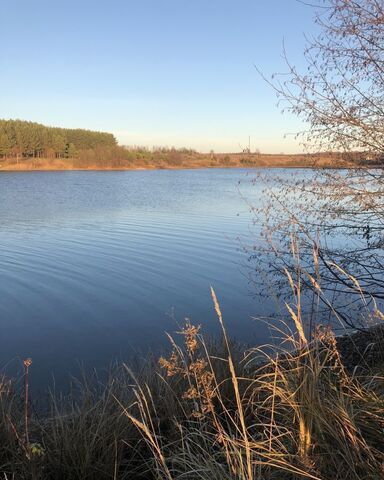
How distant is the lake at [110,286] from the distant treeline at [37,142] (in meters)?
86.3

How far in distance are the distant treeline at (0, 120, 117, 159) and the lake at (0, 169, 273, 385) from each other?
86.3 metres

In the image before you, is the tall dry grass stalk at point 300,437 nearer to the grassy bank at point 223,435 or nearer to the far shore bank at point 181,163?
the grassy bank at point 223,435

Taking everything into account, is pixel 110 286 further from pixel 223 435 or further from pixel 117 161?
pixel 117 161

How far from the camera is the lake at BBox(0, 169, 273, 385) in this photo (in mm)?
8078

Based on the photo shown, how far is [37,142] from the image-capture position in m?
104

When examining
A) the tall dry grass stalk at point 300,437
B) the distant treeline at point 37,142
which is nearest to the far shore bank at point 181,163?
the distant treeline at point 37,142

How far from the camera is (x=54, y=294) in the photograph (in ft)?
35.4

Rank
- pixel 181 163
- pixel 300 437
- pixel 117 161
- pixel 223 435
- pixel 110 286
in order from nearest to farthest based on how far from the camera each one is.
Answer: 1. pixel 300 437
2. pixel 223 435
3. pixel 110 286
4. pixel 117 161
5. pixel 181 163

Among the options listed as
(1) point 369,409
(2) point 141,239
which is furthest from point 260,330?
(2) point 141,239

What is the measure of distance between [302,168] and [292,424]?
461cm

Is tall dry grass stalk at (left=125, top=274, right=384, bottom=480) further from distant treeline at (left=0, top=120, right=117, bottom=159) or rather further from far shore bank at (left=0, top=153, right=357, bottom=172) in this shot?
distant treeline at (left=0, top=120, right=117, bottom=159)

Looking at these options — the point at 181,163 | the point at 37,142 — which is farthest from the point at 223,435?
the point at 181,163

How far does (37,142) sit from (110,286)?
336 ft

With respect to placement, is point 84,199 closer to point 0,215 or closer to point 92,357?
point 0,215
